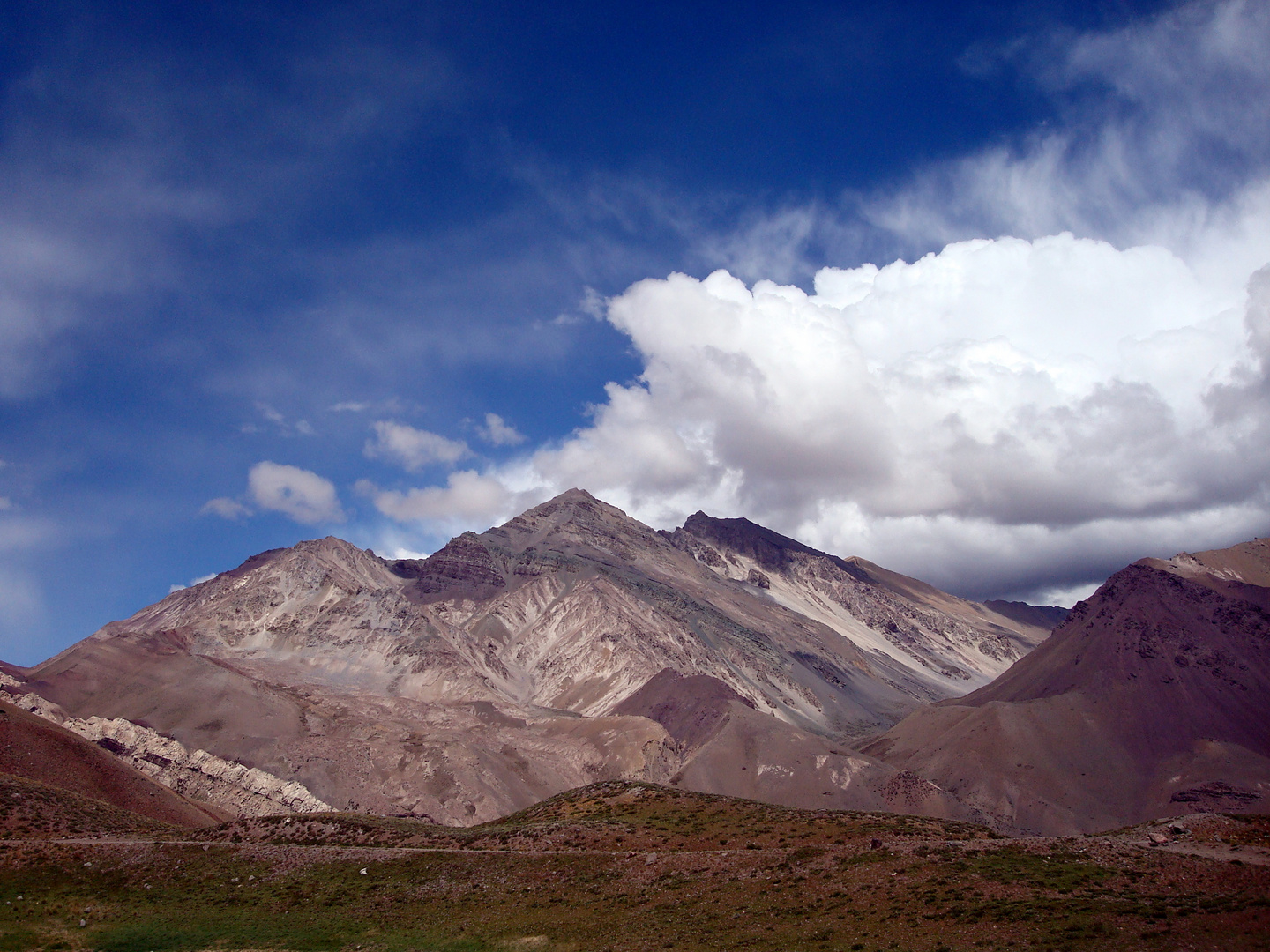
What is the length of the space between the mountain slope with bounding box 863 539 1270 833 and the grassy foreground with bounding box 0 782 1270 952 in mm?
95349

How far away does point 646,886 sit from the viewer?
37812 mm

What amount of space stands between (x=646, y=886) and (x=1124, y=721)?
137 m

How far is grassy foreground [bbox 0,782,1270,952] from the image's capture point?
92.0 feet

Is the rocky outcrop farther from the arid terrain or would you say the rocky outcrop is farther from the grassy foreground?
the grassy foreground

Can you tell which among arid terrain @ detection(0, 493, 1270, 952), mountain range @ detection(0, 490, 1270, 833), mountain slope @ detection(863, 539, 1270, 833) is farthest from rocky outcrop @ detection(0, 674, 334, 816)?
mountain slope @ detection(863, 539, 1270, 833)

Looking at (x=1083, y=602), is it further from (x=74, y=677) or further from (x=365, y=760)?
(x=74, y=677)

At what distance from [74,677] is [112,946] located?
463ft

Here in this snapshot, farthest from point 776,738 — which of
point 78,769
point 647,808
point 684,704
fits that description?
point 78,769

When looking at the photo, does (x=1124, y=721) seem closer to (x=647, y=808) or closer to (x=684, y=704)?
(x=684, y=704)

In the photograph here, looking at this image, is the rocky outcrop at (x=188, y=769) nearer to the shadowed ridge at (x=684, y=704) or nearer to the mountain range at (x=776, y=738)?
the mountain range at (x=776, y=738)

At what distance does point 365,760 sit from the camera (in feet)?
436

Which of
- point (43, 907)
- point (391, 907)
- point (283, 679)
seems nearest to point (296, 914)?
point (391, 907)

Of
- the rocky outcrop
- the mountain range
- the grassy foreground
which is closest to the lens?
the grassy foreground

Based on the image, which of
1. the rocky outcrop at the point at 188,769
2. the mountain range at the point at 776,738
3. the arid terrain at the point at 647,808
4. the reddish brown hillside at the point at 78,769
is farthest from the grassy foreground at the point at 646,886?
the mountain range at the point at 776,738
